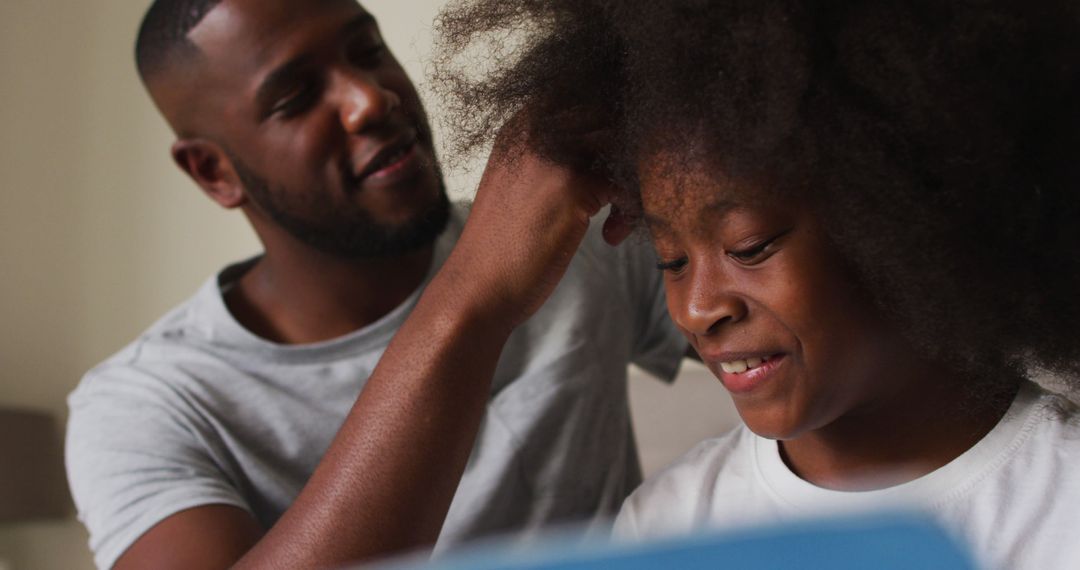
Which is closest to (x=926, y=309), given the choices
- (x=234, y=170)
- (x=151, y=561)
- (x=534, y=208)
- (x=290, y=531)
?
(x=534, y=208)

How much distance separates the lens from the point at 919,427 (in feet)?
2.83

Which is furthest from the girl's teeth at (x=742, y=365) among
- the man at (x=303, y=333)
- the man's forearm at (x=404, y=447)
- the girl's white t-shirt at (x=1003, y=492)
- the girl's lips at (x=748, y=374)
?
the man at (x=303, y=333)

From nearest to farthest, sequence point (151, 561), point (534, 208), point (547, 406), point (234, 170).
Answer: point (534, 208), point (151, 561), point (547, 406), point (234, 170)

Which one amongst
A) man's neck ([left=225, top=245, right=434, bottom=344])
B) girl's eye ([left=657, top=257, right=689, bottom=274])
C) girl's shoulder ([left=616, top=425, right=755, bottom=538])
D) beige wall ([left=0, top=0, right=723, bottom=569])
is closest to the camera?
girl's eye ([left=657, top=257, right=689, bottom=274])

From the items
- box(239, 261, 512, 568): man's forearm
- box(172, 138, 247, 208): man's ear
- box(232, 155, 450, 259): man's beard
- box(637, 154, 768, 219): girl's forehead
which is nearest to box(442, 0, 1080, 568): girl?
box(637, 154, 768, 219): girl's forehead

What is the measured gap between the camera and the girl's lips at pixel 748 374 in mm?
800

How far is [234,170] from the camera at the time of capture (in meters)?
1.40

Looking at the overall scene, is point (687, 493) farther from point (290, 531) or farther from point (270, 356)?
point (270, 356)

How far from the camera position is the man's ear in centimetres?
141

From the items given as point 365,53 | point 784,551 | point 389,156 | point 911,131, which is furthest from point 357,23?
point 784,551

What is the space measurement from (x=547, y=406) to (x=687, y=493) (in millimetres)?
301

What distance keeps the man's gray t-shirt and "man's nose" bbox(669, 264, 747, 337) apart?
1.37ft

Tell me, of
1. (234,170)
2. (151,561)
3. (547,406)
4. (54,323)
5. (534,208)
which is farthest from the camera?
(54,323)

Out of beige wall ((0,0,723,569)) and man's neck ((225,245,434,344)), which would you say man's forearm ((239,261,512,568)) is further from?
beige wall ((0,0,723,569))
